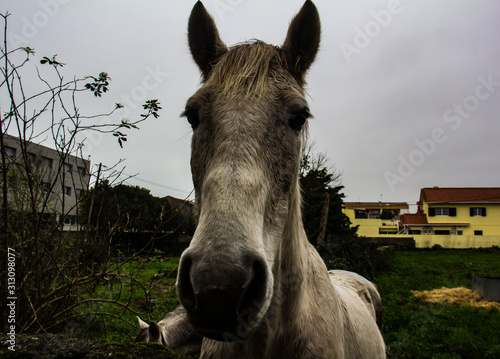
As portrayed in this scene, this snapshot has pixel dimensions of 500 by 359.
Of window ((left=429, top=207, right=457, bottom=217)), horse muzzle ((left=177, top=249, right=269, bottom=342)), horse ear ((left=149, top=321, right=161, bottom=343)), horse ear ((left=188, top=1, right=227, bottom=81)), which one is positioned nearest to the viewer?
horse muzzle ((left=177, top=249, right=269, bottom=342))

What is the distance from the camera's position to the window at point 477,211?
45781 millimetres

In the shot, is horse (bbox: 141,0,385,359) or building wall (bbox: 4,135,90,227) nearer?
horse (bbox: 141,0,385,359)

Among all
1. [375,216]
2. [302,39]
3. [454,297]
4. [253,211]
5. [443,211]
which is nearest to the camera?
[253,211]

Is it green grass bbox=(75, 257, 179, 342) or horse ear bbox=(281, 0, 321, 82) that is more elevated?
horse ear bbox=(281, 0, 321, 82)

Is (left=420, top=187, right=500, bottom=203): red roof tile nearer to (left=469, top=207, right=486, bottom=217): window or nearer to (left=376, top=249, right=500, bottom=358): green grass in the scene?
(left=469, top=207, right=486, bottom=217): window

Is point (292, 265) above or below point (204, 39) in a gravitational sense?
below

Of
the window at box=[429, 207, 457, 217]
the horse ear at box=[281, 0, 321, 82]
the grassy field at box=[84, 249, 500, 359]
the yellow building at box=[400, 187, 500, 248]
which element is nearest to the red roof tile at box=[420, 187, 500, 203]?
the yellow building at box=[400, 187, 500, 248]

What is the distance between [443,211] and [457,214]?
1800 millimetres

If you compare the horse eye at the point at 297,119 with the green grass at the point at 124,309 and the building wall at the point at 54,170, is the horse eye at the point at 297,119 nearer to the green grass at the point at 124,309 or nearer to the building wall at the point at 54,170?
the green grass at the point at 124,309

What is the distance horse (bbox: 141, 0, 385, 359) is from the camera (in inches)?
51.2

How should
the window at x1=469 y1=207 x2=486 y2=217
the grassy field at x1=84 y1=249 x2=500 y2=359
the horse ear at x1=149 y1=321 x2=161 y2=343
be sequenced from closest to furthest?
the horse ear at x1=149 y1=321 x2=161 y2=343 < the grassy field at x1=84 y1=249 x2=500 y2=359 < the window at x1=469 y1=207 x2=486 y2=217

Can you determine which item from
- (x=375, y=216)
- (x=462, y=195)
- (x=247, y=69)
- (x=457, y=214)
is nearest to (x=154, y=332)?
(x=247, y=69)

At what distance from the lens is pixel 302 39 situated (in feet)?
7.70

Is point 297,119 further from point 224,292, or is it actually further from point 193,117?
point 224,292
